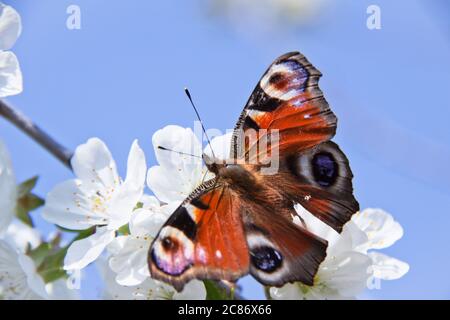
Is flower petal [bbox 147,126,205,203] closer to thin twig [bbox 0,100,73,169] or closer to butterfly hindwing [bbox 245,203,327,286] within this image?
butterfly hindwing [bbox 245,203,327,286]

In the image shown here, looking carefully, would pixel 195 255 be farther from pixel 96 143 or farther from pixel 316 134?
pixel 96 143

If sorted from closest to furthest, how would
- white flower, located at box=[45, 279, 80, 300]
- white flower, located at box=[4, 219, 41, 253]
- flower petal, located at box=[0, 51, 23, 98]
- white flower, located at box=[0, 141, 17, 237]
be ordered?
flower petal, located at box=[0, 51, 23, 98]
white flower, located at box=[0, 141, 17, 237]
white flower, located at box=[45, 279, 80, 300]
white flower, located at box=[4, 219, 41, 253]

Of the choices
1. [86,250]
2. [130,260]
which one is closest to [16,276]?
[86,250]

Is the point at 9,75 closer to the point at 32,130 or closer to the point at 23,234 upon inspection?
the point at 32,130

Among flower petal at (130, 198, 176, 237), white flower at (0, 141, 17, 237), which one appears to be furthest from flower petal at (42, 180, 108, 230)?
flower petal at (130, 198, 176, 237)

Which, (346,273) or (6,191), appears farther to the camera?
(6,191)
